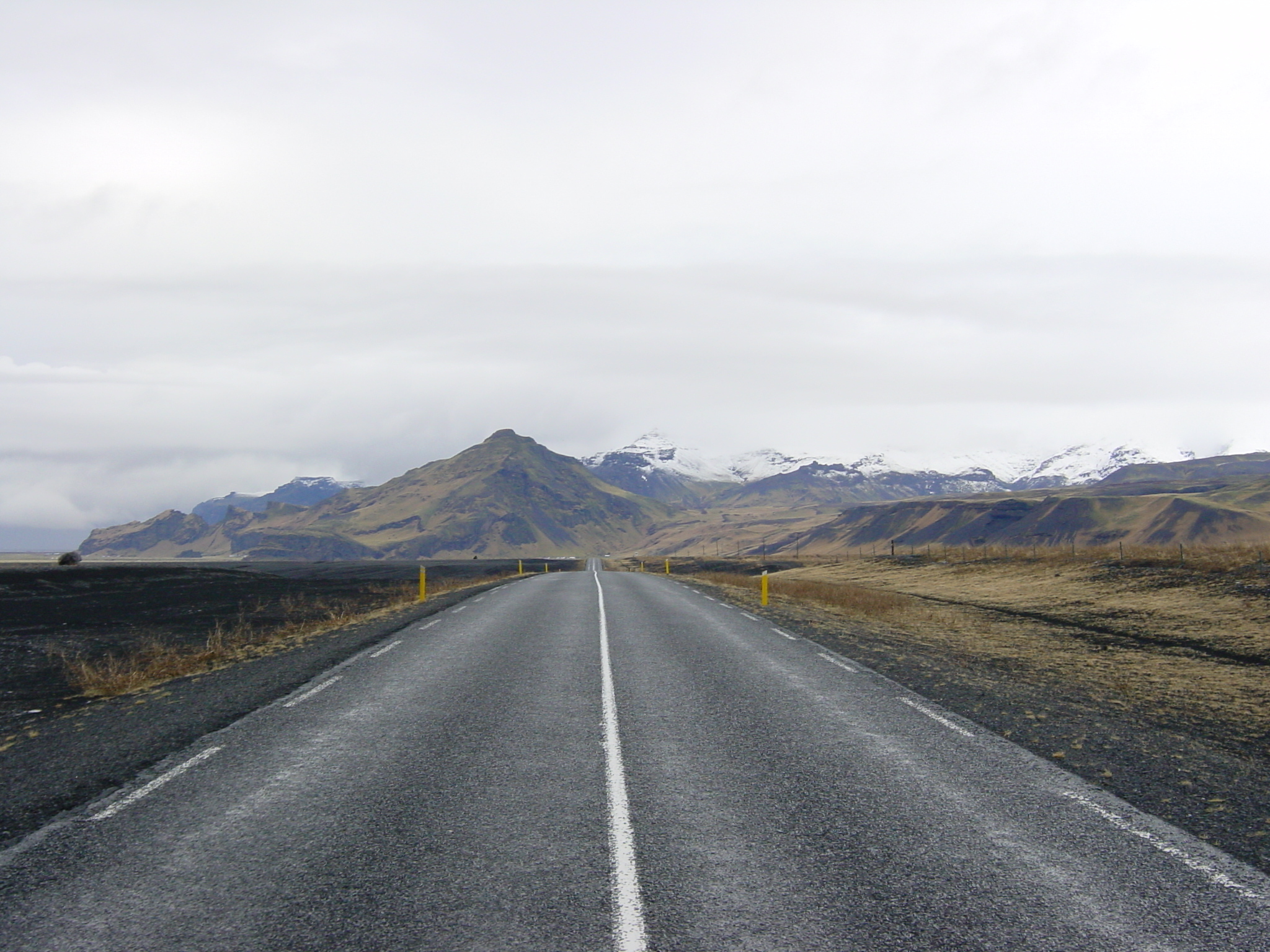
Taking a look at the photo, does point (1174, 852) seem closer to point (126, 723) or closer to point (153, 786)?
point (153, 786)

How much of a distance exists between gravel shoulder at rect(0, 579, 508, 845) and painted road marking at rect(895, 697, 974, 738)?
8425 millimetres

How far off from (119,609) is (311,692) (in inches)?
1046

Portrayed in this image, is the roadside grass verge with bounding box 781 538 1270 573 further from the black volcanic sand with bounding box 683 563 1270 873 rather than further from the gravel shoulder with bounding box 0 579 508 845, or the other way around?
the gravel shoulder with bounding box 0 579 508 845

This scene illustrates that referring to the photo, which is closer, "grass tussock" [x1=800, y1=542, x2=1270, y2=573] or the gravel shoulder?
the gravel shoulder

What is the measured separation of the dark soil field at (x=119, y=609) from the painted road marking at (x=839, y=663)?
1197cm

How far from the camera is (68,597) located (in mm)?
34812

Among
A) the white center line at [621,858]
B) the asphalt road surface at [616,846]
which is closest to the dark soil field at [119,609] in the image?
the asphalt road surface at [616,846]

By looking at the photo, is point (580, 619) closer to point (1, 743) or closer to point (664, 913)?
point (1, 743)

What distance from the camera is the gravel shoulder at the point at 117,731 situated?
21.2ft

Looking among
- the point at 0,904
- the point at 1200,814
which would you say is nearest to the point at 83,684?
the point at 0,904

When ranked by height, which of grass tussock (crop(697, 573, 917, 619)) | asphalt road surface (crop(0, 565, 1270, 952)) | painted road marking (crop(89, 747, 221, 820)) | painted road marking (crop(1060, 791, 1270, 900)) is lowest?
grass tussock (crop(697, 573, 917, 619))

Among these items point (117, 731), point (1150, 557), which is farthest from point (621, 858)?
point (1150, 557)

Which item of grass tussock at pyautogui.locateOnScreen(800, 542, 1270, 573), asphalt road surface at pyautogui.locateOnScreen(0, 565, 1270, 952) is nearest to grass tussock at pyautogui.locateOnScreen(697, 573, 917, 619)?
grass tussock at pyautogui.locateOnScreen(800, 542, 1270, 573)

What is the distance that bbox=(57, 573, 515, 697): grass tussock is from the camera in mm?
12273
